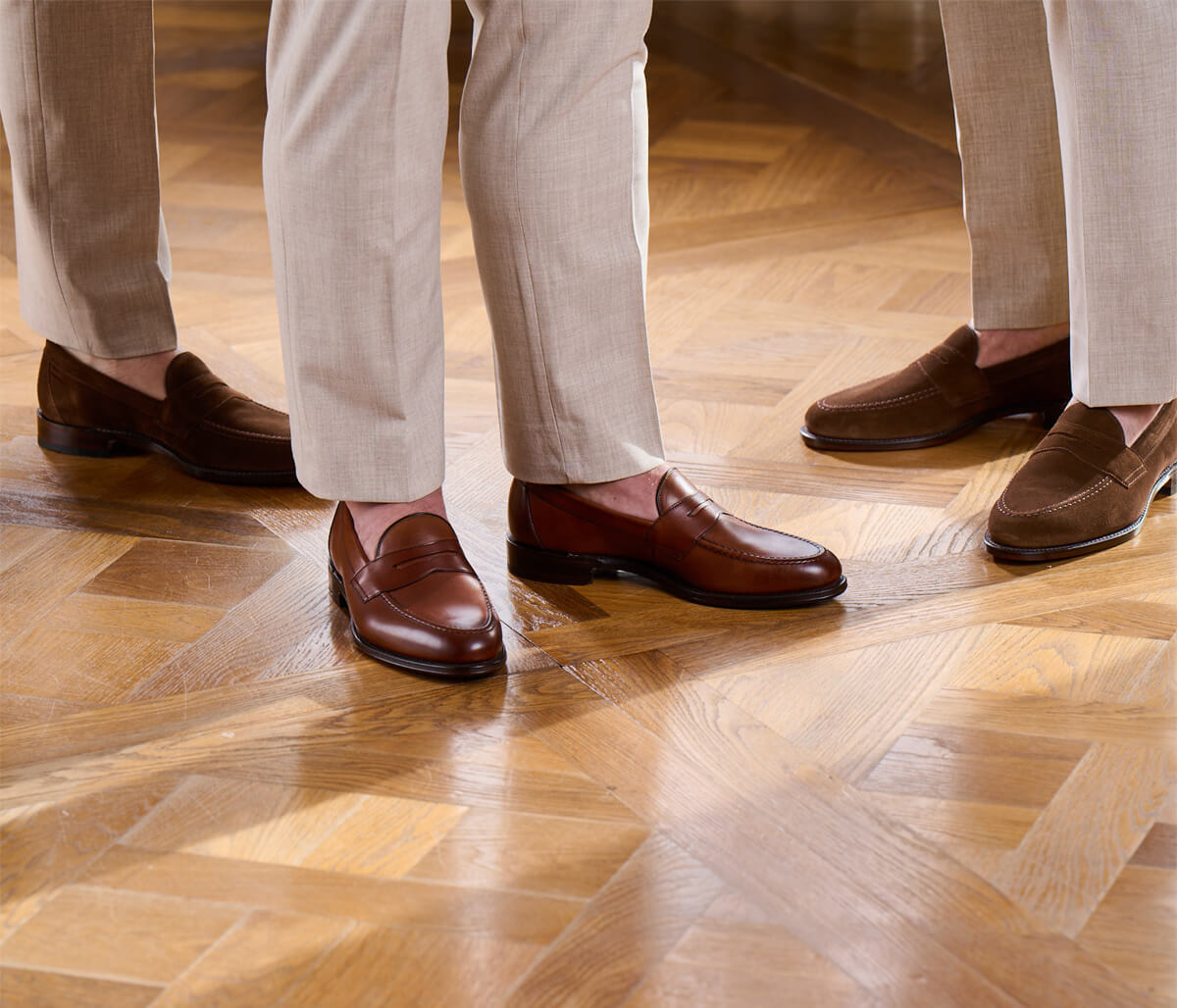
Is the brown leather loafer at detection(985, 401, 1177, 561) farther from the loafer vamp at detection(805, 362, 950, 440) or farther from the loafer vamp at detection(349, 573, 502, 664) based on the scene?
the loafer vamp at detection(349, 573, 502, 664)

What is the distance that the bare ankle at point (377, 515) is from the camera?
0.99m

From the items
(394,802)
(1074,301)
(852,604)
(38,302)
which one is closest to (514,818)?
(394,802)

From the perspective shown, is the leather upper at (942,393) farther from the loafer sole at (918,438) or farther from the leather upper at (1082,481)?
the leather upper at (1082,481)

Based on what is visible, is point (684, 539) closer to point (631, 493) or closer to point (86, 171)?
point (631, 493)

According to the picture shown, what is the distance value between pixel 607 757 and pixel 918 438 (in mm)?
526

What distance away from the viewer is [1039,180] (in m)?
1.25

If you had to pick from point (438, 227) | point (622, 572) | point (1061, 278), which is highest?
point (438, 227)

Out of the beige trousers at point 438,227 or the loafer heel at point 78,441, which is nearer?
the beige trousers at point 438,227

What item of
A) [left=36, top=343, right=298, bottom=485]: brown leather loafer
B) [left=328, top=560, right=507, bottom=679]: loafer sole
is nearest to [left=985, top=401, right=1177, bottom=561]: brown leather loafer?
[left=328, top=560, right=507, bottom=679]: loafer sole

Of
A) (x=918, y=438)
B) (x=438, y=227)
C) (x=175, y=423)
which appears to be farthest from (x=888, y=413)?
(x=175, y=423)

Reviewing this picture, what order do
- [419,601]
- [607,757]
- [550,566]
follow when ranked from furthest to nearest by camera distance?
1. [550,566]
2. [419,601]
3. [607,757]

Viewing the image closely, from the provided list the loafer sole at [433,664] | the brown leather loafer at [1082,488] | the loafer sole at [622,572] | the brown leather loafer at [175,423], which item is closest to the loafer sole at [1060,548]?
the brown leather loafer at [1082,488]

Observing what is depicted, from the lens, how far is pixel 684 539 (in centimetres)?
103

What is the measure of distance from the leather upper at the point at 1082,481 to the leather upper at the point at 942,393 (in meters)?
0.13
